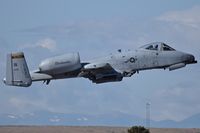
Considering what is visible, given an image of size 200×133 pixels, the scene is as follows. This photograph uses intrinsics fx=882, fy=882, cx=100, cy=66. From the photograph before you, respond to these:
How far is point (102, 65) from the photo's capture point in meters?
109

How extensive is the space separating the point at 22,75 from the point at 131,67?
44.6 feet

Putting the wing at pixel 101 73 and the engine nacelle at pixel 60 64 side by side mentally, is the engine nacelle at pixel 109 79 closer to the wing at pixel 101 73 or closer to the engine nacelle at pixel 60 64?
the wing at pixel 101 73

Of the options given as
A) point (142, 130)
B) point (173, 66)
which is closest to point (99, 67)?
point (173, 66)

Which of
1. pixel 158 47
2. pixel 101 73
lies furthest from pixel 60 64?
pixel 158 47

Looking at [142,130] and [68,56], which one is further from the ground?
[68,56]

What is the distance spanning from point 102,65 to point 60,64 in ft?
17.0

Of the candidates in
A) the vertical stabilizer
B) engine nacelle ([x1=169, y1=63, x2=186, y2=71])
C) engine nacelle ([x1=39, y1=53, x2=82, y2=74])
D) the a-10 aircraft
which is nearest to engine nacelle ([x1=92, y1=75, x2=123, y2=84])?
the a-10 aircraft

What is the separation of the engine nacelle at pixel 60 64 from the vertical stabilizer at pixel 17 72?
240 centimetres

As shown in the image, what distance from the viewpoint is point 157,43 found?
111 meters

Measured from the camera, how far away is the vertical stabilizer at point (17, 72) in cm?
10969

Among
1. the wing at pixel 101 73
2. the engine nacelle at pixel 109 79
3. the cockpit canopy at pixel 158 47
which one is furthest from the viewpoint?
the cockpit canopy at pixel 158 47

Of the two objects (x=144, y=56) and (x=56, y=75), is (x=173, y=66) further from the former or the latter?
(x=56, y=75)

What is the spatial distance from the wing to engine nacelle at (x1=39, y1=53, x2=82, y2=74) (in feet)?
5.13

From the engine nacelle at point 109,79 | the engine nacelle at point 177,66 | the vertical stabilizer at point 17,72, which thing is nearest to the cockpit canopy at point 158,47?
the engine nacelle at point 177,66
